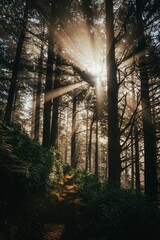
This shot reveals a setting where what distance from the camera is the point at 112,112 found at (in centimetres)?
811

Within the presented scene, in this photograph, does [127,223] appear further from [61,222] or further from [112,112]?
[112,112]

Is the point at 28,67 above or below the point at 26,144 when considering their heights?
above

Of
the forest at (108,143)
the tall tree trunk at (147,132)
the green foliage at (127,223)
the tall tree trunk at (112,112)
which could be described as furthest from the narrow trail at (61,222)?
the tall tree trunk at (147,132)

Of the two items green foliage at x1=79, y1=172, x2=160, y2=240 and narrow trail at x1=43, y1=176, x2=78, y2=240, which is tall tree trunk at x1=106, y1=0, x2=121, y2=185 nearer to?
narrow trail at x1=43, y1=176, x2=78, y2=240

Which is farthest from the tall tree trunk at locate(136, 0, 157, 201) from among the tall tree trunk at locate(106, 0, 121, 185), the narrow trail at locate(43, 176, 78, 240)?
the narrow trail at locate(43, 176, 78, 240)

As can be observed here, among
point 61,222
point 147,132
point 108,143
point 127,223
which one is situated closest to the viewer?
point 127,223

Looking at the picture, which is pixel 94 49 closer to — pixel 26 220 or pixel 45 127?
pixel 45 127

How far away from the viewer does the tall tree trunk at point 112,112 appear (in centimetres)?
786

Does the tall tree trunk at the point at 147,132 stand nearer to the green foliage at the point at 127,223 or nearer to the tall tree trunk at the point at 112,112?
the tall tree trunk at the point at 112,112

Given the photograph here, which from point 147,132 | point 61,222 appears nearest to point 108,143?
point 147,132

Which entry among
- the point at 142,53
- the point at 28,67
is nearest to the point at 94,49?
the point at 142,53

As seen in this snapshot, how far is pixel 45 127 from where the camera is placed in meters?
13.0

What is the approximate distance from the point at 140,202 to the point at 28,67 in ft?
41.4

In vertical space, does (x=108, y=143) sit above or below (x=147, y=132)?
below
